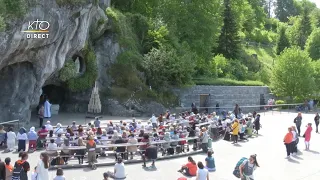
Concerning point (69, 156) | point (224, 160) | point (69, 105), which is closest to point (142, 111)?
point (69, 105)

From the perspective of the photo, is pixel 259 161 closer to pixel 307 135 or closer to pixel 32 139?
pixel 307 135

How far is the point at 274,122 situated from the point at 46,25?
1928 cm

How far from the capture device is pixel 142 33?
38.3m

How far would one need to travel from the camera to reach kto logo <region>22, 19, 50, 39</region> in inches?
819

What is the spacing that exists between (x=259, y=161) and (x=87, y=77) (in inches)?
678

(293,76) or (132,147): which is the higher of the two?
(293,76)

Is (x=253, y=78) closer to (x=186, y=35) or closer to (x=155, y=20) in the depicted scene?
(x=186, y=35)

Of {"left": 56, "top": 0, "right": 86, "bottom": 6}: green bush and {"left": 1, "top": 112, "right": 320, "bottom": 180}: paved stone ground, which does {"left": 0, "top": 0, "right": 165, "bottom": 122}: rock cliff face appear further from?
{"left": 1, "top": 112, "right": 320, "bottom": 180}: paved stone ground

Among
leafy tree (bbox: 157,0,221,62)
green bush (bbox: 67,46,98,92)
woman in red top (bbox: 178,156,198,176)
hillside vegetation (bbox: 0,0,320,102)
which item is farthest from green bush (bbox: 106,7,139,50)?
woman in red top (bbox: 178,156,198,176)

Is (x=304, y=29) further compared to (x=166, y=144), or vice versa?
(x=304, y=29)

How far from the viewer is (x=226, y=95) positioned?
4044cm

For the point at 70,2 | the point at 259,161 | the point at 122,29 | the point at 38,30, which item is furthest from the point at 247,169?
the point at 122,29

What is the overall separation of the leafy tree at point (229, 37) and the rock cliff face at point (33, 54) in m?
30.1

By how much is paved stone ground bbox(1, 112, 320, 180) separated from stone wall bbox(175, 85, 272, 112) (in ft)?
46.0
